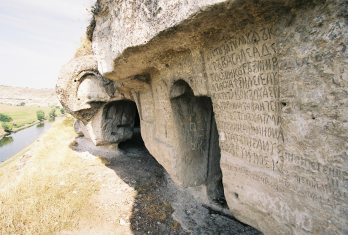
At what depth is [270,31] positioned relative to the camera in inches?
60.2

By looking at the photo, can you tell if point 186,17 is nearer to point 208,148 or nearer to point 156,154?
point 208,148

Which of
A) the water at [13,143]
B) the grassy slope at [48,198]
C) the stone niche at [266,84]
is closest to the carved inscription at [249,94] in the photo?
the stone niche at [266,84]

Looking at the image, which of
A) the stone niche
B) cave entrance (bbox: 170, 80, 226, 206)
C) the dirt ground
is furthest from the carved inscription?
the dirt ground

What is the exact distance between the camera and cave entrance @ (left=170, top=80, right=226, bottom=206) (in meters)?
3.24

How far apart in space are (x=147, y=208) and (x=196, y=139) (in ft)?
5.04

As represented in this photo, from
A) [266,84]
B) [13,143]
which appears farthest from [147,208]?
[13,143]

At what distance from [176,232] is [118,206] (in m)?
1.20

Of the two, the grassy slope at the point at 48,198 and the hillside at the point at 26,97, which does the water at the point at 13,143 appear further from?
the hillside at the point at 26,97

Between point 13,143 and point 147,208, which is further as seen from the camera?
point 13,143

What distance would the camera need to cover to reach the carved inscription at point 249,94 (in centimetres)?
163

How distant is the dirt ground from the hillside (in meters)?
53.1

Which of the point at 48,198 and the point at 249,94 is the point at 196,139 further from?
the point at 48,198

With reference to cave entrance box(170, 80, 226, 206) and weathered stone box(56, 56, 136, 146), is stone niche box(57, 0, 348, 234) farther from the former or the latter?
weathered stone box(56, 56, 136, 146)

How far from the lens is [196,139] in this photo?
3467mm
